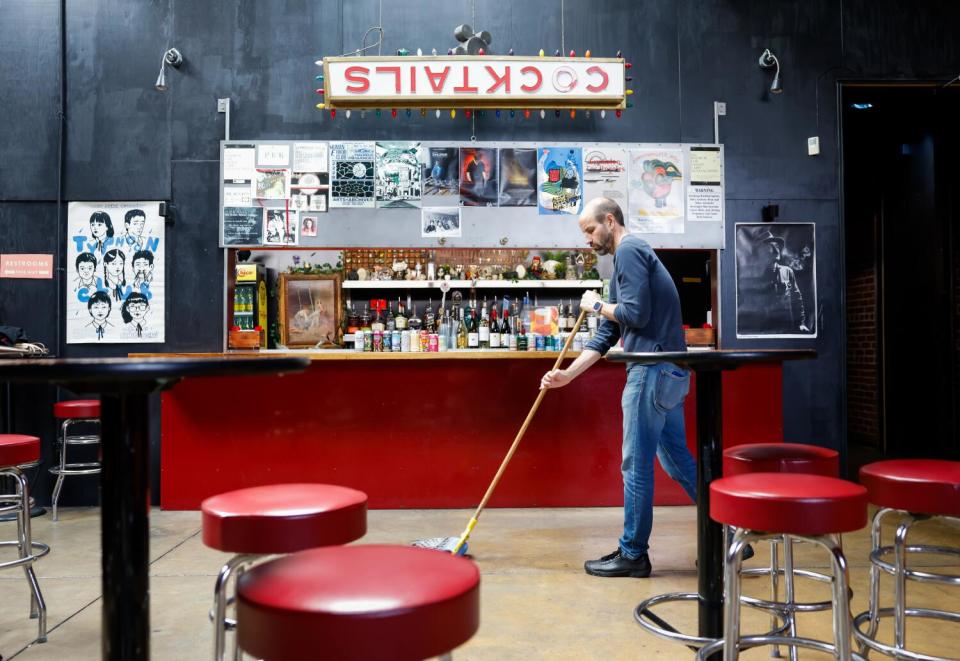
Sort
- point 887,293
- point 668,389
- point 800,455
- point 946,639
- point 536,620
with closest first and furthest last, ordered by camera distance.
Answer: point 800,455, point 946,639, point 536,620, point 668,389, point 887,293

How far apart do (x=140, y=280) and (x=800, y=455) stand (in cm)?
448

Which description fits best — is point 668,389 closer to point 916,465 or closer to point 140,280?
point 916,465

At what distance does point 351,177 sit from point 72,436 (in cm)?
272

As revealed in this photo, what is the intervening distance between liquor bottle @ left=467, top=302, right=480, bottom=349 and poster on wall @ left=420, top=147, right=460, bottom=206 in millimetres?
985

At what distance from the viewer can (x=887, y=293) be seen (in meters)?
6.86

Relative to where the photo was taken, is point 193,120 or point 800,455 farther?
point 193,120

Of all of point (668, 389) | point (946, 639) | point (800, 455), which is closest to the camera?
point (800, 455)

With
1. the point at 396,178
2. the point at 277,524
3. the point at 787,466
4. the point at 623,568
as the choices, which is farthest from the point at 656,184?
the point at 277,524

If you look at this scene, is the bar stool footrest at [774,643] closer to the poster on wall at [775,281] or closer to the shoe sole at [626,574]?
the shoe sole at [626,574]

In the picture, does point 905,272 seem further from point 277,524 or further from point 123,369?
point 123,369

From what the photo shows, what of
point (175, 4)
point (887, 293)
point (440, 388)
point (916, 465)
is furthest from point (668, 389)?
point (887, 293)

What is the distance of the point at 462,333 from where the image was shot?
526 cm

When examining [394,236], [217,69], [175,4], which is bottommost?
[394,236]

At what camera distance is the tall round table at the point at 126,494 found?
1271 millimetres
